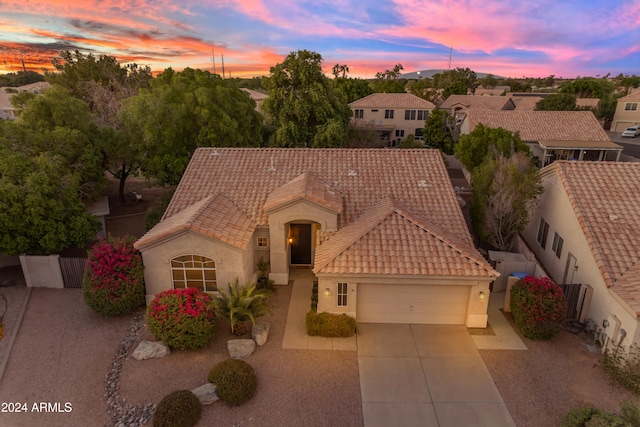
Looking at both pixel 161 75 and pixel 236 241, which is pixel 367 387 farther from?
pixel 161 75

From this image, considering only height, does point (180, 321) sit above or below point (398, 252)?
below

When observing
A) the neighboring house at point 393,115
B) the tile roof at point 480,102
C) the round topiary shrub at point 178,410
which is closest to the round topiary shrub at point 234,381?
the round topiary shrub at point 178,410

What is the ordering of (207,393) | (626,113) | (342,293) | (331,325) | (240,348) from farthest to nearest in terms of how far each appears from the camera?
(626,113)
(342,293)
(331,325)
(240,348)
(207,393)

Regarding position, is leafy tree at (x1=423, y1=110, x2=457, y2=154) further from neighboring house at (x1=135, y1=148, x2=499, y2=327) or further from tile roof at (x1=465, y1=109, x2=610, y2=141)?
neighboring house at (x1=135, y1=148, x2=499, y2=327)

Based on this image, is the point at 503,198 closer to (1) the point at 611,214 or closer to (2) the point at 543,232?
(2) the point at 543,232

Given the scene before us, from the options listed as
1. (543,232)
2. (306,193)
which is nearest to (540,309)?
(543,232)

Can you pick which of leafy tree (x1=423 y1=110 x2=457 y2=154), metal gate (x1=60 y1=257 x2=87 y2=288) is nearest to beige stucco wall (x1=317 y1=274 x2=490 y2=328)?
metal gate (x1=60 y1=257 x2=87 y2=288)

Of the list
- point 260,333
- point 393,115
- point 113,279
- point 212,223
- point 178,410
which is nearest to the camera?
point 178,410
